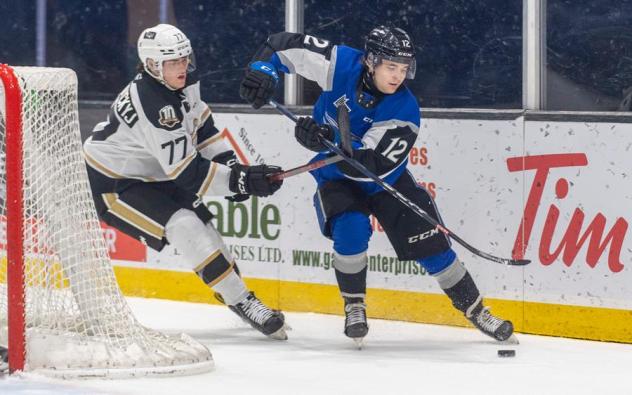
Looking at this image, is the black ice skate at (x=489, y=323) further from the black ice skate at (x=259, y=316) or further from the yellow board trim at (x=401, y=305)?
the black ice skate at (x=259, y=316)

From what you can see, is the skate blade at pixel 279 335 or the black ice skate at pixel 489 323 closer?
the black ice skate at pixel 489 323

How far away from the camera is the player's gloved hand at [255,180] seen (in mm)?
4801

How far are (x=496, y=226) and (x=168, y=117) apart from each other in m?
1.20

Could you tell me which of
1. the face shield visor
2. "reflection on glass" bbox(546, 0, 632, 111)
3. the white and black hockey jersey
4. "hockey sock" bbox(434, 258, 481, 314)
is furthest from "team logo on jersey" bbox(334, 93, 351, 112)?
"reflection on glass" bbox(546, 0, 632, 111)

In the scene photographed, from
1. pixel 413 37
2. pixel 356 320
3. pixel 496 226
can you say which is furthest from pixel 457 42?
pixel 356 320

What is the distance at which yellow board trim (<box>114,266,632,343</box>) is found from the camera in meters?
4.99

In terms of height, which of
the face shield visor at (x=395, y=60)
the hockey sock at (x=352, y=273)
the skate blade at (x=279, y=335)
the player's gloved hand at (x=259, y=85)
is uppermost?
the face shield visor at (x=395, y=60)

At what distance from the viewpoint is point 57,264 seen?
4.39m

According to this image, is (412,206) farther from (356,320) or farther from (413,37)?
(413,37)

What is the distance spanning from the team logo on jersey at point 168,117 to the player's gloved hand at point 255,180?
0.84 ft

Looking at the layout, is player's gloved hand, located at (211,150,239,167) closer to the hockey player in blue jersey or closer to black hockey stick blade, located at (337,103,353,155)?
the hockey player in blue jersey

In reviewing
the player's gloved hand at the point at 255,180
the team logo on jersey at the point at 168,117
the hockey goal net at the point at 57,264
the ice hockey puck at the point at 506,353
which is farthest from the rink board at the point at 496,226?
the hockey goal net at the point at 57,264

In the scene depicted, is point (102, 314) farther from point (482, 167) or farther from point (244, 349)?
point (482, 167)

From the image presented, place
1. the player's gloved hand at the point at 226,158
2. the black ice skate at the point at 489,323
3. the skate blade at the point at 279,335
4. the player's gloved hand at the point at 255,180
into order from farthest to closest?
1. the player's gloved hand at the point at 226,158
2. the skate blade at the point at 279,335
3. the black ice skate at the point at 489,323
4. the player's gloved hand at the point at 255,180
